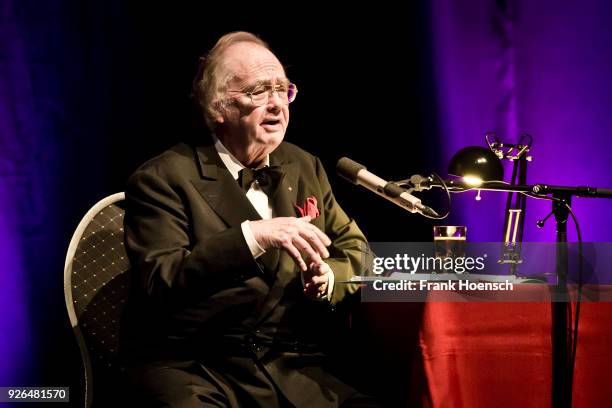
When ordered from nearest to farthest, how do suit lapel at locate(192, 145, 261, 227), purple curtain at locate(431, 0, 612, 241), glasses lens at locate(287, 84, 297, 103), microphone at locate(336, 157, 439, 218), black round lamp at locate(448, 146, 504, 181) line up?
microphone at locate(336, 157, 439, 218), suit lapel at locate(192, 145, 261, 227), glasses lens at locate(287, 84, 297, 103), black round lamp at locate(448, 146, 504, 181), purple curtain at locate(431, 0, 612, 241)

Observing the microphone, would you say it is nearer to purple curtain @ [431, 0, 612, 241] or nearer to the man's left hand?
the man's left hand

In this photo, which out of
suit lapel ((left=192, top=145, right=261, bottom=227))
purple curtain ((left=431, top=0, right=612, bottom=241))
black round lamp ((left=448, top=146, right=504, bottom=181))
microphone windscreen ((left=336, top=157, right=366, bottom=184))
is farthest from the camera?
purple curtain ((left=431, top=0, right=612, bottom=241))

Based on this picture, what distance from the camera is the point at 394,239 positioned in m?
3.92

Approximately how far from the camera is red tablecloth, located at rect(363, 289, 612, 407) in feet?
6.95

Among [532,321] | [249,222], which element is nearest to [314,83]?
[249,222]

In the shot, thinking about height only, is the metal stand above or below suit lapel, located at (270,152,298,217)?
below

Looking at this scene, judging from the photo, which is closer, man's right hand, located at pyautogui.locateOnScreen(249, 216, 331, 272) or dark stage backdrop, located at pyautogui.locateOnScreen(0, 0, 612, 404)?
man's right hand, located at pyautogui.locateOnScreen(249, 216, 331, 272)

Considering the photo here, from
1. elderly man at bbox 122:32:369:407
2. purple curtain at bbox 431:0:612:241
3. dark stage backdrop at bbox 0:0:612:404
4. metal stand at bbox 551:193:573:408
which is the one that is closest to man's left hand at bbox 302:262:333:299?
elderly man at bbox 122:32:369:407

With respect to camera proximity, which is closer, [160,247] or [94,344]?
[160,247]

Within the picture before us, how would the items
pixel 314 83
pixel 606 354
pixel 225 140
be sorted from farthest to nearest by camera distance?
pixel 314 83
pixel 225 140
pixel 606 354

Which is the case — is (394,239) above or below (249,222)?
below

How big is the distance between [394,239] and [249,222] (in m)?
Answer: 1.85

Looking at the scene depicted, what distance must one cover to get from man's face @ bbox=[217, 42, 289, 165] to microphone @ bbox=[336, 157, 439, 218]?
40 cm

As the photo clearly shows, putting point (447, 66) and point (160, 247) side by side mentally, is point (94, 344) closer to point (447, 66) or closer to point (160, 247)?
point (160, 247)
